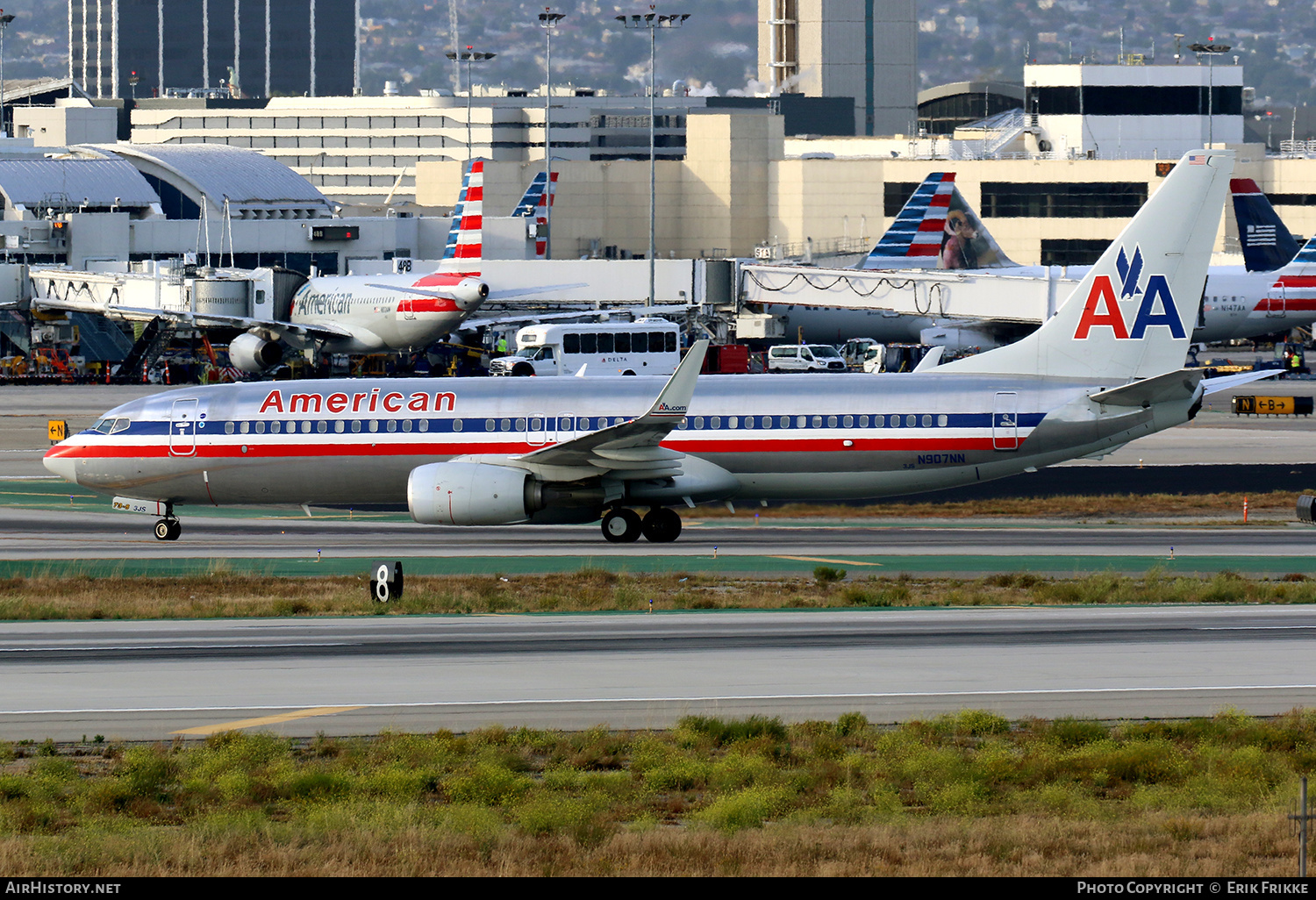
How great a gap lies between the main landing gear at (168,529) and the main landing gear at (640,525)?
10676mm

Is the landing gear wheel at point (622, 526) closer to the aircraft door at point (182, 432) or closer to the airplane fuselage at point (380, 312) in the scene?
the aircraft door at point (182, 432)

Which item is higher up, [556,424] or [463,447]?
[556,424]

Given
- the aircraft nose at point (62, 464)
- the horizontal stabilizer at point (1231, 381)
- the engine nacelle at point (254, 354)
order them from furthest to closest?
the engine nacelle at point (254, 354), the aircraft nose at point (62, 464), the horizontal stabilizer at point (1231, 381)

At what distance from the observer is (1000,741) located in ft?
63.1

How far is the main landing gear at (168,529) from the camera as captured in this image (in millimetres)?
40750

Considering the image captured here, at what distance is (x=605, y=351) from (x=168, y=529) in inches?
1610

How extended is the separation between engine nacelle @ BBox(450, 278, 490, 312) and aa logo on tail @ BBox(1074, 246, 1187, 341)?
2116 inches

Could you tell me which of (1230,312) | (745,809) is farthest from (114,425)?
(1230,312)

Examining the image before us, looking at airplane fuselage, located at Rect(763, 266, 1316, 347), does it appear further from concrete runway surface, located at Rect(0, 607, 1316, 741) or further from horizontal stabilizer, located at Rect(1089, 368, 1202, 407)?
concrete runway surface, located at Rect(0, 607, 1316, 741)

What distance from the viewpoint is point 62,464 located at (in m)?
41.0

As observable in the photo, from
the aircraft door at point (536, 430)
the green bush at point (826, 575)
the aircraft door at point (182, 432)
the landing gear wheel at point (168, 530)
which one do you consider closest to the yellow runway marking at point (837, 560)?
the green bush at point (826, 575)

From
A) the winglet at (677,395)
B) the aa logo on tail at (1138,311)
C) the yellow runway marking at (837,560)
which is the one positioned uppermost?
the aa logo on tail at (1138,311)

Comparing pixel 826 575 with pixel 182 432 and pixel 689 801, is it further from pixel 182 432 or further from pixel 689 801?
pixel 182 432

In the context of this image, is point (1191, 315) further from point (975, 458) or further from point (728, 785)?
point (728, 785)
